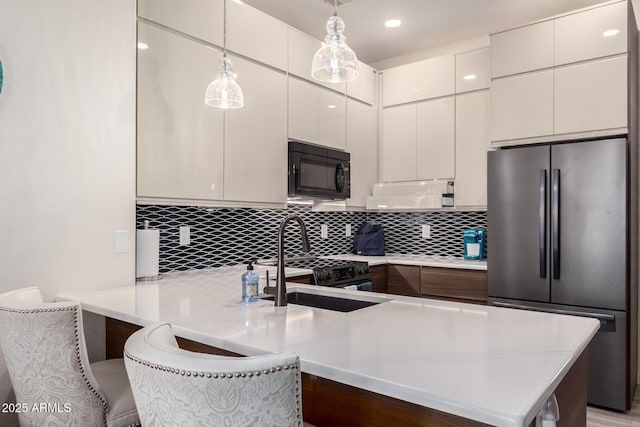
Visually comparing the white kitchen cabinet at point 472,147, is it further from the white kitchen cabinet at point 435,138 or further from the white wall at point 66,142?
the white wall at point 66,142

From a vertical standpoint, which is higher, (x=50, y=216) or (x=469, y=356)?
(x=50, y=216)

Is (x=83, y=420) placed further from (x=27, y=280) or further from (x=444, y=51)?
(x=444, y=51)

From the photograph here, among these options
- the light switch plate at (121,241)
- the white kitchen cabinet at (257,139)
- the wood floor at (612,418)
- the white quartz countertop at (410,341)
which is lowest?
the wood floor at (612,418)

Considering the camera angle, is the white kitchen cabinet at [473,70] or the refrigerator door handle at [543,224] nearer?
the refrigerator door handle at [543,224]

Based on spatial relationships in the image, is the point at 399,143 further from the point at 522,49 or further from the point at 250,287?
the point at 250,287

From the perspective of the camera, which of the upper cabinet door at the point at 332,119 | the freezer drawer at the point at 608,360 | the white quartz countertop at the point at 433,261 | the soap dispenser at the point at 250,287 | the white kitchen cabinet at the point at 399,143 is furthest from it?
the white kitchen cabinet at the point at 399,143

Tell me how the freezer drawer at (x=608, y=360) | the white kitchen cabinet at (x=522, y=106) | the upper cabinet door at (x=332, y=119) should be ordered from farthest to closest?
the upper cabinet door at (x=332, y=119), the white kitchen cabinet at (x=522, y=106), the freezer drawer at (x=608, y=360)

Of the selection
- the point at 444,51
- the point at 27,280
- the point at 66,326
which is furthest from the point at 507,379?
the point at 444,51

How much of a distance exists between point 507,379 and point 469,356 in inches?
6.2

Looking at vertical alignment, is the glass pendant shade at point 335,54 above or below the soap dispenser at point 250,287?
above

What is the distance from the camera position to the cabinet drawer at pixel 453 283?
3.39 m

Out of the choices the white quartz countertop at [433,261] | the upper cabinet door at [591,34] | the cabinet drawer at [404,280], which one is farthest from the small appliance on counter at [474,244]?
the upper cabinet door at [591,34]

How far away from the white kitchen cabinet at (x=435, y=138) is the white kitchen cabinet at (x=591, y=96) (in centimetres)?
88

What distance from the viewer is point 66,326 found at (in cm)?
139
